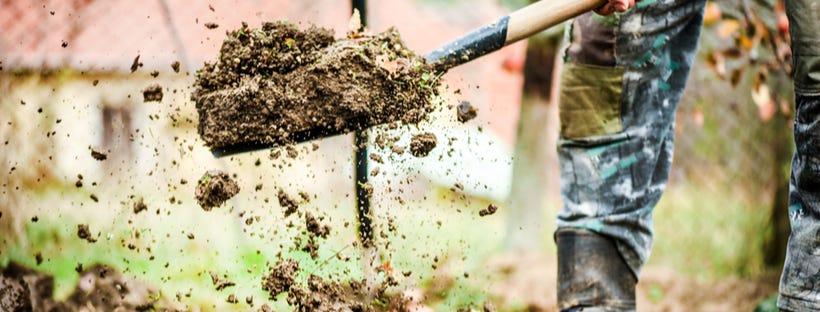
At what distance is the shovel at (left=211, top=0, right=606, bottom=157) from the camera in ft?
6.42

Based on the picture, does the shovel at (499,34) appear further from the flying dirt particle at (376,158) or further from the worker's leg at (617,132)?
the worker's leg at (617,132)

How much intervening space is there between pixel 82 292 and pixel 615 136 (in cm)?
162

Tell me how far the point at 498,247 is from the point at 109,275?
2.51 metres

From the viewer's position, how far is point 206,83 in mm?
2053

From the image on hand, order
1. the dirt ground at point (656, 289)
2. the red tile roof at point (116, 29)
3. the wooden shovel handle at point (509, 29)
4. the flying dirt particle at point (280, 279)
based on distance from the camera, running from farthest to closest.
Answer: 1. the dirt ground at point (656, 289)
2. the red tile roof at point (116, 29)
3. the flying dirt particle at point (280, 279)
4. the wooden shovel handle at point (509, 29)

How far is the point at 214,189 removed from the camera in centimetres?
203

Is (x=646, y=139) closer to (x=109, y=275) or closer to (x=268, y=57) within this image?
(x=268, y=57)

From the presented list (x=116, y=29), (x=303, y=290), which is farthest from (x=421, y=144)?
(x=116, y=29)

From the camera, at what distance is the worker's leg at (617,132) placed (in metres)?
2.16

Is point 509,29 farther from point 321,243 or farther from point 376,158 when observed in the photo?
point 321,243

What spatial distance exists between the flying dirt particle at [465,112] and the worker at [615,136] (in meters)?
0.31

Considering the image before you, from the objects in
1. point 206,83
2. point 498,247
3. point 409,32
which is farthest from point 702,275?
point 206,83

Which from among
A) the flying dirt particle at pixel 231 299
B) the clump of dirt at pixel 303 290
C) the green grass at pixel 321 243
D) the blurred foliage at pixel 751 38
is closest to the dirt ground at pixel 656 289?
the green grass at pixel 321 243

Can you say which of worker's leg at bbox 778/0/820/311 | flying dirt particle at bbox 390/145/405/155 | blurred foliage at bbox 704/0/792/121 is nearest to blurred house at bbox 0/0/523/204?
flying dirt particle at bbox 390/145/405/155
